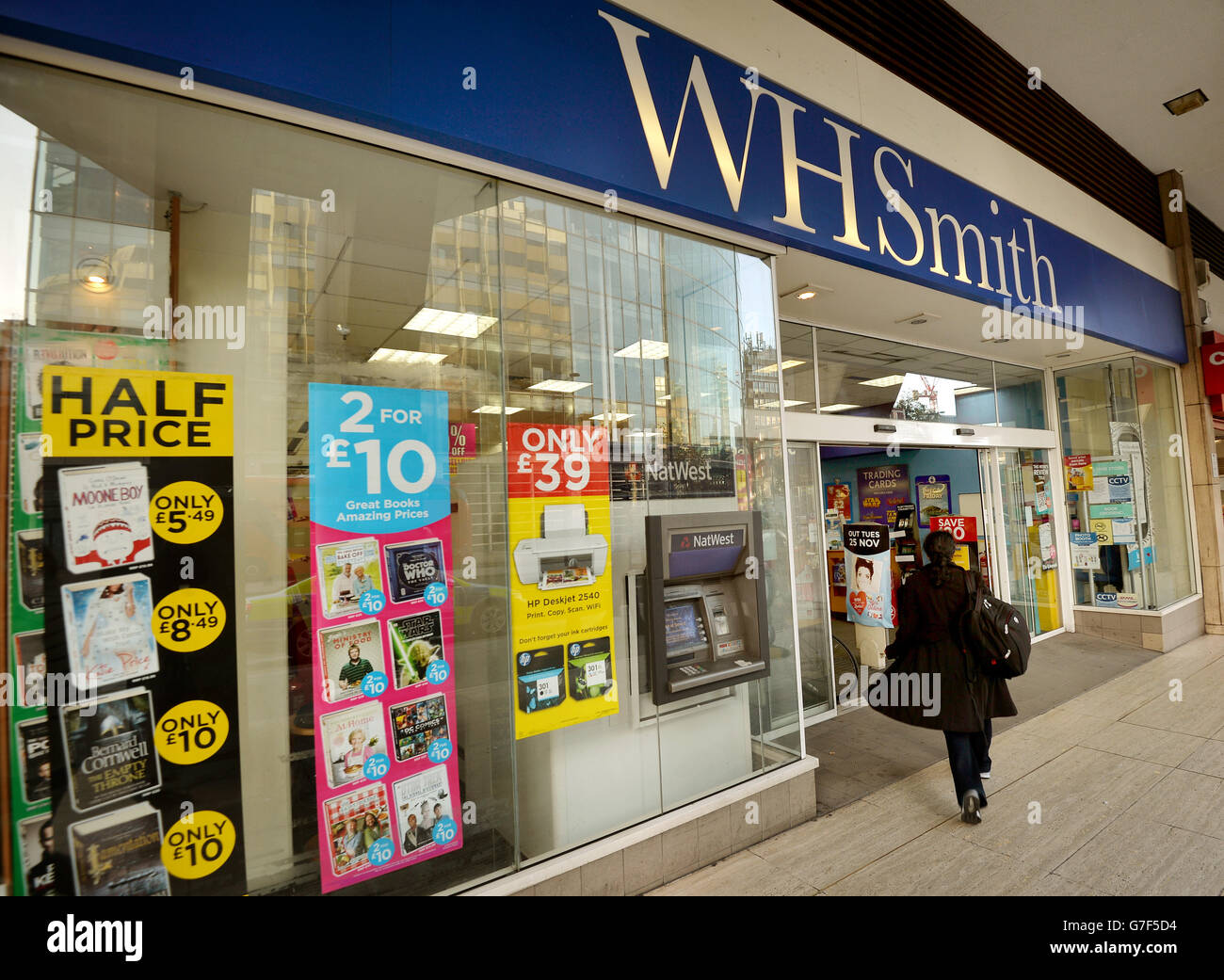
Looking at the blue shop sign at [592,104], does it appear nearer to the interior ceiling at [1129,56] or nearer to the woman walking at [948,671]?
the interior ceiling at [1129,56]

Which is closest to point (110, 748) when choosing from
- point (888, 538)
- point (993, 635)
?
point (993, 635)

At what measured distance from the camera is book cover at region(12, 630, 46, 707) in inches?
62.4

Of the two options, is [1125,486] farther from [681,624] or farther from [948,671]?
[681,624]

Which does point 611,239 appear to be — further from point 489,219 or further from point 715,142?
point 715,142

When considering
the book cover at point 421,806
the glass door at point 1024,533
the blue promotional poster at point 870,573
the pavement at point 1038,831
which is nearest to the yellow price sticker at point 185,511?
the book cover at point 421,806

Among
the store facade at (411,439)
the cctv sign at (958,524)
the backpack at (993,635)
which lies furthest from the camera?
the cctv sign at (958,524)

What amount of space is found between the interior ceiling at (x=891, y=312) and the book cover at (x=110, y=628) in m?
3.34

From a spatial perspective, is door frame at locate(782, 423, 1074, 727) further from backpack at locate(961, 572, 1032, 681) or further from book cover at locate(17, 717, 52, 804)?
book cover at locate(17, 717, 52, 804)

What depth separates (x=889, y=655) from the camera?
337 cm

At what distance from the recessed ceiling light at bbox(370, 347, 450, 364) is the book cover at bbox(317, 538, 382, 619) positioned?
Result: 644 mm

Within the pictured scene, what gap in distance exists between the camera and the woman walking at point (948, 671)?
9.84ft

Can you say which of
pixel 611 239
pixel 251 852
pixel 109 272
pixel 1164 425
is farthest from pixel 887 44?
pixel 1164 425

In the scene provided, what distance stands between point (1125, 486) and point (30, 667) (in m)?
8.84

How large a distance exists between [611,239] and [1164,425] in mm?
7909
